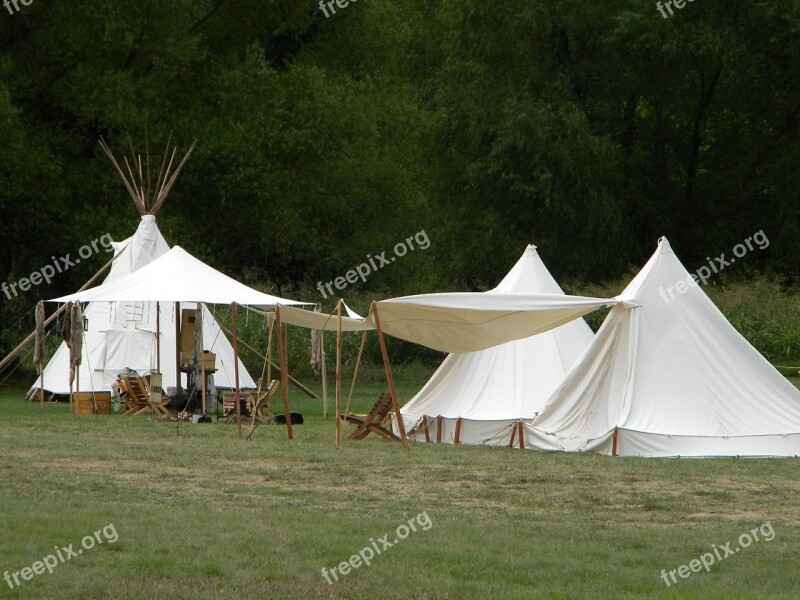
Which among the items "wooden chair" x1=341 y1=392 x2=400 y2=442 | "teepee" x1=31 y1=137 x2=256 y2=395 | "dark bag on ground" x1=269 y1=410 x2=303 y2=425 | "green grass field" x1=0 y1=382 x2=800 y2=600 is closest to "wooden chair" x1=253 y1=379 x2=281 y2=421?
"dark bag on ground" x1=269 y1=410 x2=303 y2=425

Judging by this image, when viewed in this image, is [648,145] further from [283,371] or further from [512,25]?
[283,371]

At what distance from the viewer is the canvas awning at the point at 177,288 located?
18484 mm

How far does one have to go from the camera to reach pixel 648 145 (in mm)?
35938

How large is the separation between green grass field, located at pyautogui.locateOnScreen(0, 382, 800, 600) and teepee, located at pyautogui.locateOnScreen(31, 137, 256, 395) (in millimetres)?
9329

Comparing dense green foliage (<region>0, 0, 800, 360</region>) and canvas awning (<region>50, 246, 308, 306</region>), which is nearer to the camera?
canvas awning (<region>50, 246, 308, 306</region>)

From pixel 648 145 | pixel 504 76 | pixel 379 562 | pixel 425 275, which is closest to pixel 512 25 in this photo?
pixel 504 76

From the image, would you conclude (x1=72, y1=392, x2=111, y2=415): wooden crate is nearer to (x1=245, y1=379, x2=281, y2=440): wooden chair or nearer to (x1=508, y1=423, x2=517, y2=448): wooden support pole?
(x1=245, y1=379, x2=281, y2=440): wooden chair

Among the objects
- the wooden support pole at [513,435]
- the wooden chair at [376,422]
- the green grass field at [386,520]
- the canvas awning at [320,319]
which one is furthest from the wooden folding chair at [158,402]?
the wooden support pole at [513,435]

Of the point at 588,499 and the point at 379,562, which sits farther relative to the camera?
the point at 588,499

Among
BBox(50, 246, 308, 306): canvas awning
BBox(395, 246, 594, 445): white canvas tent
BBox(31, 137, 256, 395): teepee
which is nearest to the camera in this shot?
BBox(395, 246, 594, 445): white canvas tent

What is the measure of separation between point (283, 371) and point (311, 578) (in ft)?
28.0

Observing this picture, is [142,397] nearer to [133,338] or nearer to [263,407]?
[263,407]

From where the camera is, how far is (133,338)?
79.5 feet

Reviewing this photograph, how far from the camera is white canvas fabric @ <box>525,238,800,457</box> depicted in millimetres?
14000
